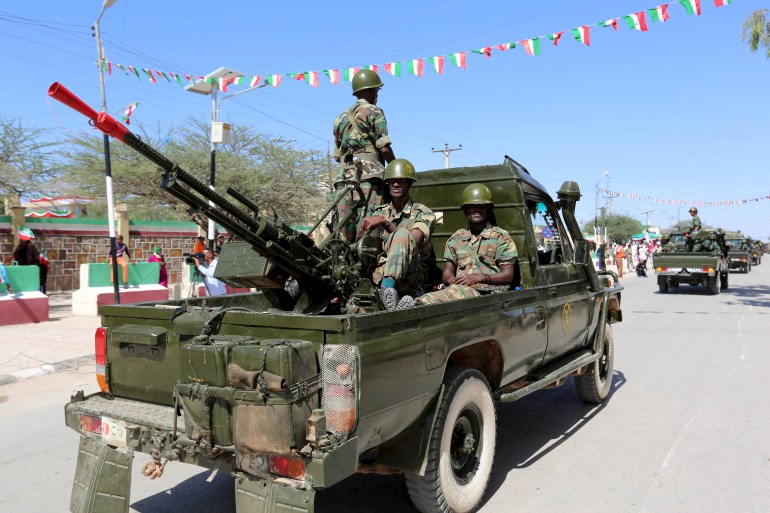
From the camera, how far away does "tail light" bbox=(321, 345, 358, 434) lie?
8.54 feet

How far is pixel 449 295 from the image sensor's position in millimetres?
4184

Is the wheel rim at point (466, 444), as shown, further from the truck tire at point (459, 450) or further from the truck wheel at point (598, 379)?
the truck wheel at point (598, 379)

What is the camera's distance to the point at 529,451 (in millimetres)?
4652

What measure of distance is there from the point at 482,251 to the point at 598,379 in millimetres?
2048

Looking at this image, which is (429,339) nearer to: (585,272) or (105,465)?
(105,465)

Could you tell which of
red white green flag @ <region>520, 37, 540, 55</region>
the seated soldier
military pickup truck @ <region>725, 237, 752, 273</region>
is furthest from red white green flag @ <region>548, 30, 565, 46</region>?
military pickup truck @ <region>725, 237, 752, 273</region>

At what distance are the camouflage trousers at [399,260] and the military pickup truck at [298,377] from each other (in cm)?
15

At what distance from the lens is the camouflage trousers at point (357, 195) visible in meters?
4.84

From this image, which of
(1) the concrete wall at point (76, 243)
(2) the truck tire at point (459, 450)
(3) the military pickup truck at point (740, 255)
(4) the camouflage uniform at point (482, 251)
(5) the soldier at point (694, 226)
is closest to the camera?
(2) the truck tire at point (459, 450)

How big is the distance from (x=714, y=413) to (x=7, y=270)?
11139 millimetres

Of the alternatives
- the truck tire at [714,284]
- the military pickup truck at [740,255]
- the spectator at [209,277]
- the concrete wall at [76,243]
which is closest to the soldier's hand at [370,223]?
the spectator at [209,277]

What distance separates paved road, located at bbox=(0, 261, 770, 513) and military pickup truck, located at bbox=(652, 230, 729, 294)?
10390 mm

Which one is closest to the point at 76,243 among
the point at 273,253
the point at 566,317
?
the point at 566,317

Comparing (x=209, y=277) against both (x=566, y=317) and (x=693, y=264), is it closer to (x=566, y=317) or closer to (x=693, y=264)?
(x=566, y=317)
